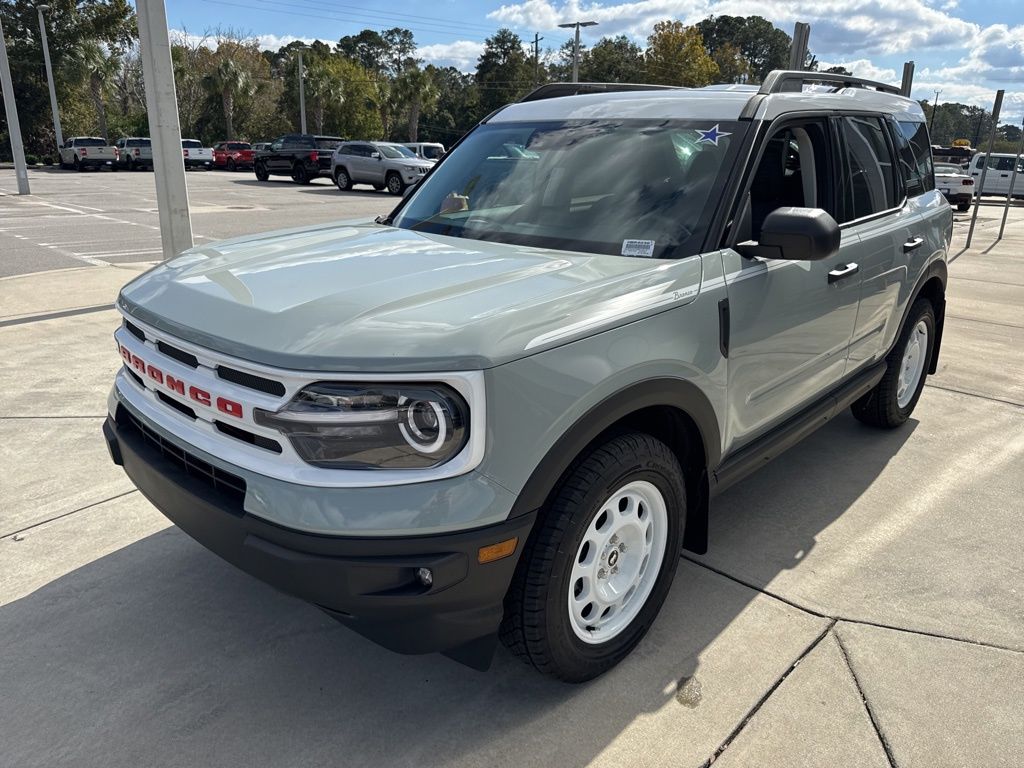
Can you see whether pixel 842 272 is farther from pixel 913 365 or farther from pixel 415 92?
pixel 415 92

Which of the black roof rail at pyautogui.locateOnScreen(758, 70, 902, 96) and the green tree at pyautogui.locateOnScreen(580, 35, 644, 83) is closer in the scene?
the black roof rail at pyautogui.locateOnScreen(758, 70, 902, 96)

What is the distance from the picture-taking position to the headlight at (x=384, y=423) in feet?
6.42

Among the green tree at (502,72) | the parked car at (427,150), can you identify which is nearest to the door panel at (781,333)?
the parked car at (427,150)

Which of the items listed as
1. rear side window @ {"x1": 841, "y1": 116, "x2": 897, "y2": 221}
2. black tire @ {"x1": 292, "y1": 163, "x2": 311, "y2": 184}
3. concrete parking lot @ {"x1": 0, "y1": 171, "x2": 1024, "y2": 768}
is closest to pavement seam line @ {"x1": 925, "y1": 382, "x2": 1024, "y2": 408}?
concrete parking lot @ {"x1": 0, "y1": 171, "x2": 1024, "y2": 768}

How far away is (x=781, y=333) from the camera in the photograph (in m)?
3.06

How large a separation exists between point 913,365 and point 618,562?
10.8 feet

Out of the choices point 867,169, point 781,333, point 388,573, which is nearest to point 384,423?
point 388,573

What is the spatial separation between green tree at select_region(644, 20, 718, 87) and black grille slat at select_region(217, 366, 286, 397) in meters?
54.6

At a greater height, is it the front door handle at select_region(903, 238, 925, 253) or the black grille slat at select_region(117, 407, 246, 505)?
the front door handle at select_region(903, 238, 925, 253)

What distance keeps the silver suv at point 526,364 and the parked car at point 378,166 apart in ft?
71.0

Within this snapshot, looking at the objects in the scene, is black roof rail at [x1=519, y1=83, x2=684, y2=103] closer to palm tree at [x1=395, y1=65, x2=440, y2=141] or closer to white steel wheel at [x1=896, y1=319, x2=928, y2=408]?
white steel wheel at [x1=896, y1=319, x2=928, y2=408]

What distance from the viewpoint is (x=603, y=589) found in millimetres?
2555

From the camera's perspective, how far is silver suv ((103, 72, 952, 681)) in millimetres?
1965

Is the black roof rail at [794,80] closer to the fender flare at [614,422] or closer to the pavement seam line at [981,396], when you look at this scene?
the fender flare at [614,422]
